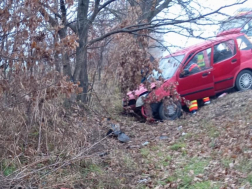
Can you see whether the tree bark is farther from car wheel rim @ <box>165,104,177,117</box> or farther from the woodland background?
car wheel rim @ <box>165,104,177,117</box>

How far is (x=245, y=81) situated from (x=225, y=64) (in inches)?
36.8

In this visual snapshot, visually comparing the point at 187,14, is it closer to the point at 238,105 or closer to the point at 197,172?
the point at 238,105

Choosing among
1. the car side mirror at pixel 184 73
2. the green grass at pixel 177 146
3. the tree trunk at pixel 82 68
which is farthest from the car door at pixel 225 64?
the green grass at pixel 177 146

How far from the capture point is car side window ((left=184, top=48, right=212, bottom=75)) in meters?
11.5

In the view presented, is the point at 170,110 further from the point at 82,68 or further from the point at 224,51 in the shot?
the point at 82,68

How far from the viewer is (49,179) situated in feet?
18.7

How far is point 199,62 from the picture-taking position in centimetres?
1164

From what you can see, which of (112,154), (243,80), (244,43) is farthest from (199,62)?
(112,154)

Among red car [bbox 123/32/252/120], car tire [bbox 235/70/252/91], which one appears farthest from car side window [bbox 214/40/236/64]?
car tire [bbox 235/70/252/91]

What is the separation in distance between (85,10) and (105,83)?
8.73 ft

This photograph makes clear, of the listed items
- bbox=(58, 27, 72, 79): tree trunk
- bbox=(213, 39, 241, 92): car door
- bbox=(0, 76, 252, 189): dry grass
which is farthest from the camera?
bbox=(213, 39, 241, 92): car door

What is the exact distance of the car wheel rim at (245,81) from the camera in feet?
39.5

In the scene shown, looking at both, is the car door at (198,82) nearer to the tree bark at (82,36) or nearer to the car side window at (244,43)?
the car side window at (244,43)

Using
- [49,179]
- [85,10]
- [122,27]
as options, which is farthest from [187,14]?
[49,179]
